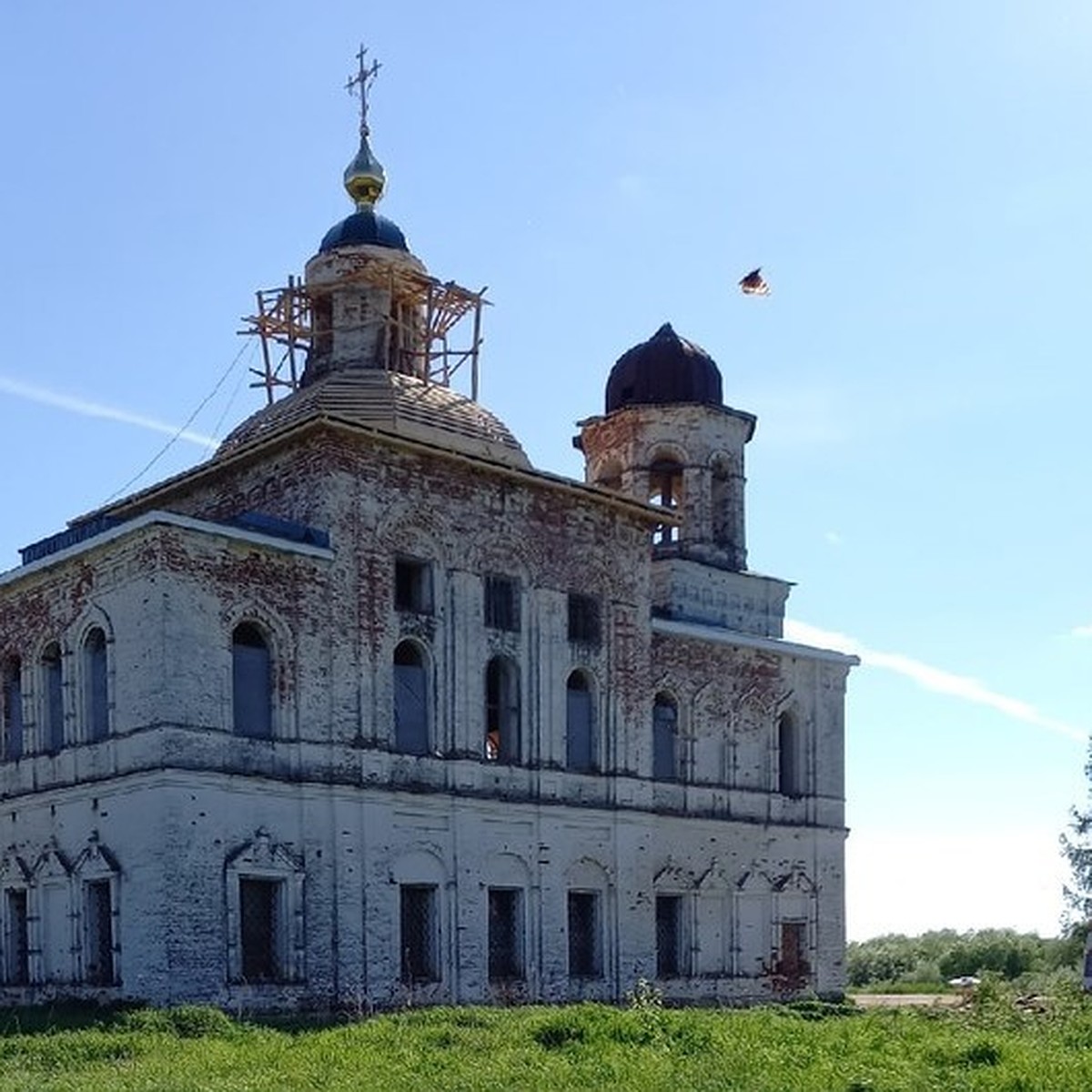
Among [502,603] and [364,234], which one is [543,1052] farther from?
[364,234]

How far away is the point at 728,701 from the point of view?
2869 centimetres

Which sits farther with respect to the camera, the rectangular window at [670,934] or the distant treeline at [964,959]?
the distant treeline at [964,959]

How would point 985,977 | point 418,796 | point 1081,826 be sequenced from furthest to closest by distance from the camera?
point 1081,826 → point 985,977 → point 418,796

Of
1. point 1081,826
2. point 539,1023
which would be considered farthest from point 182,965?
point 1081,826

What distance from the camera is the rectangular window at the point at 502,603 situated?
81.5 ft

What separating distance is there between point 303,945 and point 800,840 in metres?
11.1

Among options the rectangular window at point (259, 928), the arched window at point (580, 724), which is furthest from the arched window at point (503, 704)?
the rectangular window at point (259, 928)

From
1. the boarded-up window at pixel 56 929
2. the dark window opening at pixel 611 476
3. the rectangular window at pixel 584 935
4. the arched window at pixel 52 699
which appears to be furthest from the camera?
the dark window opening at pixel 611 476

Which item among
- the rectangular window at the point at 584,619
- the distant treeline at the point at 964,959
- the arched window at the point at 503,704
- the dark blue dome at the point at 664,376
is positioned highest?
the dark blue dome at the point at 664,376

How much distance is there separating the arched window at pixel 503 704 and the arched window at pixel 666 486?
18.8ft

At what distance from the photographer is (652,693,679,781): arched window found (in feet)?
90.1

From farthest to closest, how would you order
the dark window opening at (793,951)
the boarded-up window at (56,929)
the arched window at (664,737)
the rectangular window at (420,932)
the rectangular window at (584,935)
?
the dark window opening at (793,951), the arched window at (664,737), the rectangular window at (584,935), the rectangular window at (420,932), the boarded-up window at (56,929)

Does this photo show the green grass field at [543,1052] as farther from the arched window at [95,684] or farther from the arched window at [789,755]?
the arched window at [789,755]

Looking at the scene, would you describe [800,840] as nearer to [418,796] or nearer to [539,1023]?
[418,796]
